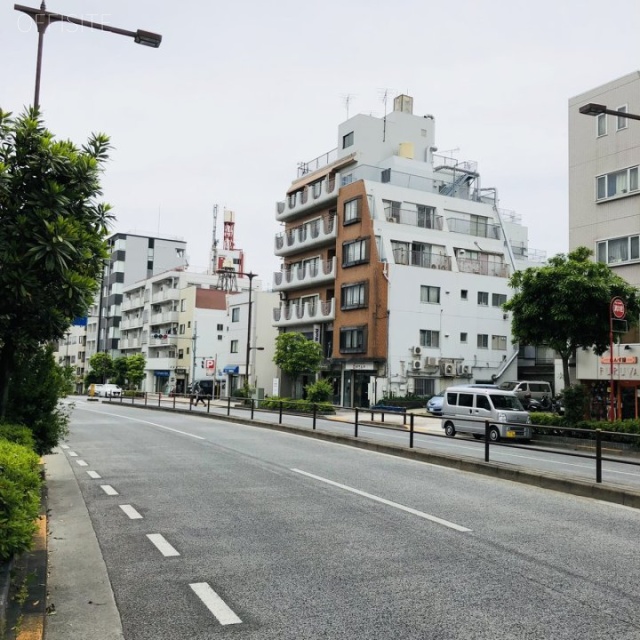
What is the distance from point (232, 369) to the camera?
66.3 m

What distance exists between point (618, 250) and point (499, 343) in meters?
24.0

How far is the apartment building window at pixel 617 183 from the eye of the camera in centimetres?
2830

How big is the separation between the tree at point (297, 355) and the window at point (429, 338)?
7349mm

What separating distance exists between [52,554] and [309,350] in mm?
40055

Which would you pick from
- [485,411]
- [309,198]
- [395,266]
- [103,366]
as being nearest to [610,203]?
[485,411]

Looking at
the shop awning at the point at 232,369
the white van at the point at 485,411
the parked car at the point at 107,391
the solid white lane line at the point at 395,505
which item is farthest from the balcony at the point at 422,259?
the solid white lane line at the point at 395,505

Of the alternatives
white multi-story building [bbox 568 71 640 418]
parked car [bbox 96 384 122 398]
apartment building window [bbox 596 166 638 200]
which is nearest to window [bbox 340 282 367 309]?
white multi-story building [bbox 568 71 640 418]

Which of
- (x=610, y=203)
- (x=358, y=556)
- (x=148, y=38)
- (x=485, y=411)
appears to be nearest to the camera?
(x=358, y=556)

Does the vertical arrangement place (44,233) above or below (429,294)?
below

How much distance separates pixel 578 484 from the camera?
35.5 feet

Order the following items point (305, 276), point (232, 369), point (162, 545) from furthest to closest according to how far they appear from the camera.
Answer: point (232, 369) < point (305, 276) < point (162, 545)

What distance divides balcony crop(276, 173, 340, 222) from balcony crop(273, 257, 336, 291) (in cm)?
478

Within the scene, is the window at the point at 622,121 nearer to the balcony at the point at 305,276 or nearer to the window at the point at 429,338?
the window at the point at 429,338

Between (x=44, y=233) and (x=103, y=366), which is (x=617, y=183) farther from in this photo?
(x=103, y=366)
